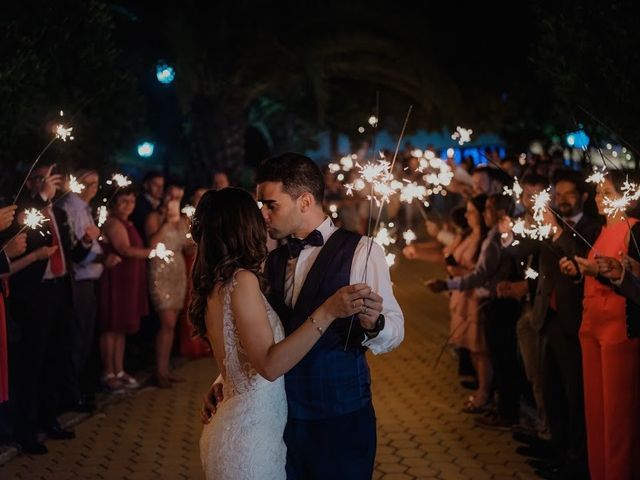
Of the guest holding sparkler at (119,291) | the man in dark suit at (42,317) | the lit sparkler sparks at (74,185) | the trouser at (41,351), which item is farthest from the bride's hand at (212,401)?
the guest holding sparkler at (119,291)

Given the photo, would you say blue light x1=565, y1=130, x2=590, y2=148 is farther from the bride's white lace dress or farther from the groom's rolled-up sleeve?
the bride's white lace dress

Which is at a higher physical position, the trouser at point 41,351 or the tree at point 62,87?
the tree at point 62,87

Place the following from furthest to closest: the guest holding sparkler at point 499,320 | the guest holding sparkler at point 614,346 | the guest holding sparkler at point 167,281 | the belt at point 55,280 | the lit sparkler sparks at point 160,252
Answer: the guest holding sparkler at point 167,281 < the guest holding sparkler at point 499,320 < the belt at point 55,280 < the lit sparkler sparks at point 160,252 < the guest holding sparkler at point 614,346

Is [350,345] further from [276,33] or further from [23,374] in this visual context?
Answer: [276,33]

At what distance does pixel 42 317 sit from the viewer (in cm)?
763

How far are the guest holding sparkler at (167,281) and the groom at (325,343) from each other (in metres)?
5.75

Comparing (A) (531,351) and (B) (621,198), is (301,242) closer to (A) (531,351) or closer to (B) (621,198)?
(B) (621,198)

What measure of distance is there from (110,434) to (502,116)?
13252 millimetres

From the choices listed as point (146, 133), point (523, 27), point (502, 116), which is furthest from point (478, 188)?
point (502, 116)

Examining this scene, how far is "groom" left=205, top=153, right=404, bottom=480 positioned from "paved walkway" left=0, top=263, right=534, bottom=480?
295cm

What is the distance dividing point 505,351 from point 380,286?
4.44m

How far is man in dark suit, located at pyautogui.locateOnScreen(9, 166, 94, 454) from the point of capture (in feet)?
24.3

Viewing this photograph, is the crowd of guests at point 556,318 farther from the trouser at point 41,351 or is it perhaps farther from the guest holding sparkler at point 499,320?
the trouser at point 41,351

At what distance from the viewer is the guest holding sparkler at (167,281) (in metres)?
9.76
